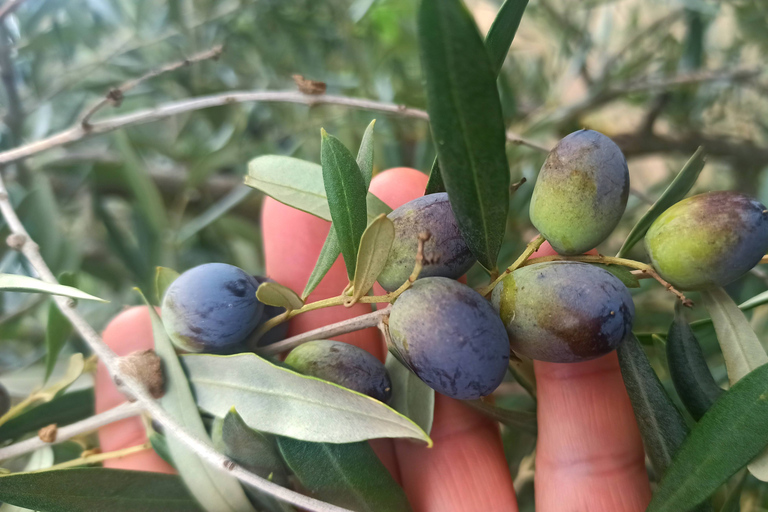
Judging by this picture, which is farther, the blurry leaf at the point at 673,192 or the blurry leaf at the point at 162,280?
the blurry leaf at the point at 162,280

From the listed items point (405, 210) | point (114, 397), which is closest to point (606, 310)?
point (405, 210)

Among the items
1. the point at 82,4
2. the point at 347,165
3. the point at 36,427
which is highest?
the point at 82,4

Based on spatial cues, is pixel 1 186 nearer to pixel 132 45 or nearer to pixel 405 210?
pixel 405 210

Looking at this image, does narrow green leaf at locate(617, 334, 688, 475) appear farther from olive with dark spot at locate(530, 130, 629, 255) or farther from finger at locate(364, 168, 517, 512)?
finger at locate(364, 168, 517, 512)

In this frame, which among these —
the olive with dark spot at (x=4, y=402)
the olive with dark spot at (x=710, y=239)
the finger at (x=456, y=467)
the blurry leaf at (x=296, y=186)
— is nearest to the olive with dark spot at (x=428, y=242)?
the blurry leaf at (x=296, y=186)

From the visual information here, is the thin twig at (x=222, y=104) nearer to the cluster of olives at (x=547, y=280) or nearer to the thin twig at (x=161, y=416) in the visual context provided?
the thin twig at (x=161, y=416)

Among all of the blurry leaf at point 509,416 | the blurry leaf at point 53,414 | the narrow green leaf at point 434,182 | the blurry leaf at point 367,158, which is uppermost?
the blurry leaf at point 367,158
